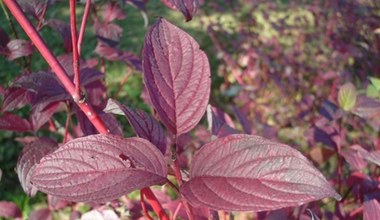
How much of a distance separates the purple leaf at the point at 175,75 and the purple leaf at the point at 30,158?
42cm

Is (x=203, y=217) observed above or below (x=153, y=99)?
below

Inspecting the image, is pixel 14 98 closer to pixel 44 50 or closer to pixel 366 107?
pixel 44 50

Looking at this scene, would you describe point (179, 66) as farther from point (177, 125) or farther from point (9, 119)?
point (9, 119)

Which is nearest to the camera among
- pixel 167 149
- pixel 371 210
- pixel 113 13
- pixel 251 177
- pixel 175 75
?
pixel 251 177

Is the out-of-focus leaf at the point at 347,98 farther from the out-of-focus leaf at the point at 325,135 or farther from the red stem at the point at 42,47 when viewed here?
the red stem at the point at 42,47

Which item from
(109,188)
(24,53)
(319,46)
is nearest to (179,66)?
(109,188)

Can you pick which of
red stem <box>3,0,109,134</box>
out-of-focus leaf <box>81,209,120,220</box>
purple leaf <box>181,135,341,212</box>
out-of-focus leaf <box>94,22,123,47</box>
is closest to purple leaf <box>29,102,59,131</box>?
out-of-focus leaf <box>81,209,120,220</box>

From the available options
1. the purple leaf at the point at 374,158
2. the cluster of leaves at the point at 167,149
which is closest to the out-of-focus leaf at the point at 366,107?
the cluster of leaves at the point at 167,149

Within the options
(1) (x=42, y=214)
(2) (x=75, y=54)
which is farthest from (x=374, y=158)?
(1) (x=42, y=214)

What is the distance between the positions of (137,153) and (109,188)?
73 millimetres

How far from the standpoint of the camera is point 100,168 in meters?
0.70

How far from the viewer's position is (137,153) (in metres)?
0.72

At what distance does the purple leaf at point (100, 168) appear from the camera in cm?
67

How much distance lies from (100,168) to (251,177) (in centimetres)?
21
